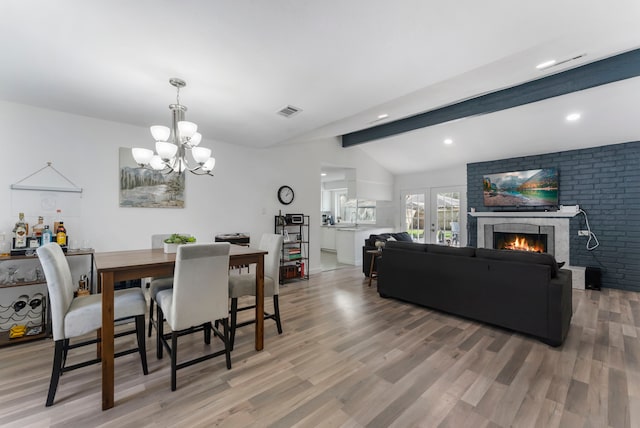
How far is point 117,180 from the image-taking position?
3688 millimetres

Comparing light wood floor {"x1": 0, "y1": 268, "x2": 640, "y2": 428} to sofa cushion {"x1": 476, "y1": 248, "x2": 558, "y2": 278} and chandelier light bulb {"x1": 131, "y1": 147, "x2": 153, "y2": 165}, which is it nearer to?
sofa cushion {"x1": 476, "y1": 248, "x2": 558, "y2": 278}

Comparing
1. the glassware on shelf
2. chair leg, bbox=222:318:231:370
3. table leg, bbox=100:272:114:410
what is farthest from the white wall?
chair leg, bbox=222:318:231:370

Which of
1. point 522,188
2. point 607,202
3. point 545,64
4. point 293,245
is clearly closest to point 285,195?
point 293,245

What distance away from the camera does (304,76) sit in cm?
247

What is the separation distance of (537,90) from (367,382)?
4.13 metres

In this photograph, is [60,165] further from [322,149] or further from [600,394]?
[600,394]

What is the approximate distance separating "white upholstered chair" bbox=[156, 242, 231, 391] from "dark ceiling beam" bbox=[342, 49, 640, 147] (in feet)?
13.7

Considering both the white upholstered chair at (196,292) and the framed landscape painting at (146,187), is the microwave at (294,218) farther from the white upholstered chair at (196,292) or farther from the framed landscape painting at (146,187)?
the white upholstered chair at (196,292)

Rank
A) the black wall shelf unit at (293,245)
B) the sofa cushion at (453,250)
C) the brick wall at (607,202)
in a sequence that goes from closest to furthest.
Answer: the sofa cushion at (453,250) → the brick wall at (607,202) → the black wall shelf unit at (293,245)

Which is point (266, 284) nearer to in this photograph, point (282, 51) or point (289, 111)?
point (289, 111)

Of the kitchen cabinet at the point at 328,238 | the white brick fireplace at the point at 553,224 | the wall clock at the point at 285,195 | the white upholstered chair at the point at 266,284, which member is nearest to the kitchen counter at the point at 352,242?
the kitchen cabinet at the point at 328,238

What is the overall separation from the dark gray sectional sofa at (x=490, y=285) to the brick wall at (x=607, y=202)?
2.68m

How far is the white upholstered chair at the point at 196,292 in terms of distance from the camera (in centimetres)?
199

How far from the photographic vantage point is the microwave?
17.2 ft
